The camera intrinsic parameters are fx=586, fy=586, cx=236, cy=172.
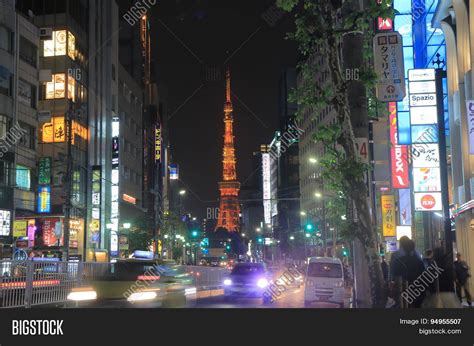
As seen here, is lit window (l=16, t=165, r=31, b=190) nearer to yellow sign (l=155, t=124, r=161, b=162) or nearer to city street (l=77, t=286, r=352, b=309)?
city street (l=77, t=286, r=352, b=309)

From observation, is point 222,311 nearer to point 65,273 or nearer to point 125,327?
point 125,327

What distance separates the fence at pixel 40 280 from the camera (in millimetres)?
15430

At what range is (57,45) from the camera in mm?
52719

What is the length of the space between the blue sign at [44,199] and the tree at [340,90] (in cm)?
3937

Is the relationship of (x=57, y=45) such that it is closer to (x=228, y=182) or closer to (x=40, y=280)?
(x=40, y=280)

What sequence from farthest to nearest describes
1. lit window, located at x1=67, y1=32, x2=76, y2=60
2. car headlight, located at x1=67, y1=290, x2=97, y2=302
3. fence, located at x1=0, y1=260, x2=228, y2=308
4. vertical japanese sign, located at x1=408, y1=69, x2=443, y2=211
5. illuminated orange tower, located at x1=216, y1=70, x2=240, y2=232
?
illuminated orange tower, located at x1=216, y1=70, x2=240, y2=232 < lit window, located at x1=67, y1=32, x2=76, y2=60 < vertical japanese sign, located at x1=408, y1=69, x2=443, y2=211 < car headlight, located at x1=67, y1=290, x2=97, y2=302 < fence, located at x1=0, y1=260, x2=228, y2=308

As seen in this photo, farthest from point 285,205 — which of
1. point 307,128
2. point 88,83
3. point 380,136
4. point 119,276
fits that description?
point 119,276

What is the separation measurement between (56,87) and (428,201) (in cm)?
3708

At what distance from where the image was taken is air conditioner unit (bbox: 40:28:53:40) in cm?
4950

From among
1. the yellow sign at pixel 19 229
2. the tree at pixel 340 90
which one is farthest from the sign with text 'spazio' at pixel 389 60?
the yellow sign at pixel 19 229

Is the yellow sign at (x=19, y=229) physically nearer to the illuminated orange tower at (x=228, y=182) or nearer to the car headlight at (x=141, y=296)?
the car headlight at (x=141, y=296)

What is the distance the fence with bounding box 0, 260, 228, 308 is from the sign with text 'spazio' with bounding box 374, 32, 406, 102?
10.5 meters

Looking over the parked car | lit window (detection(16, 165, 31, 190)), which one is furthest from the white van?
lit window (detection(16, 165, 31, 190))

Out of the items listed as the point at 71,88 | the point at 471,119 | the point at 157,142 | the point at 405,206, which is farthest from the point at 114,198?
the point at 471,119
